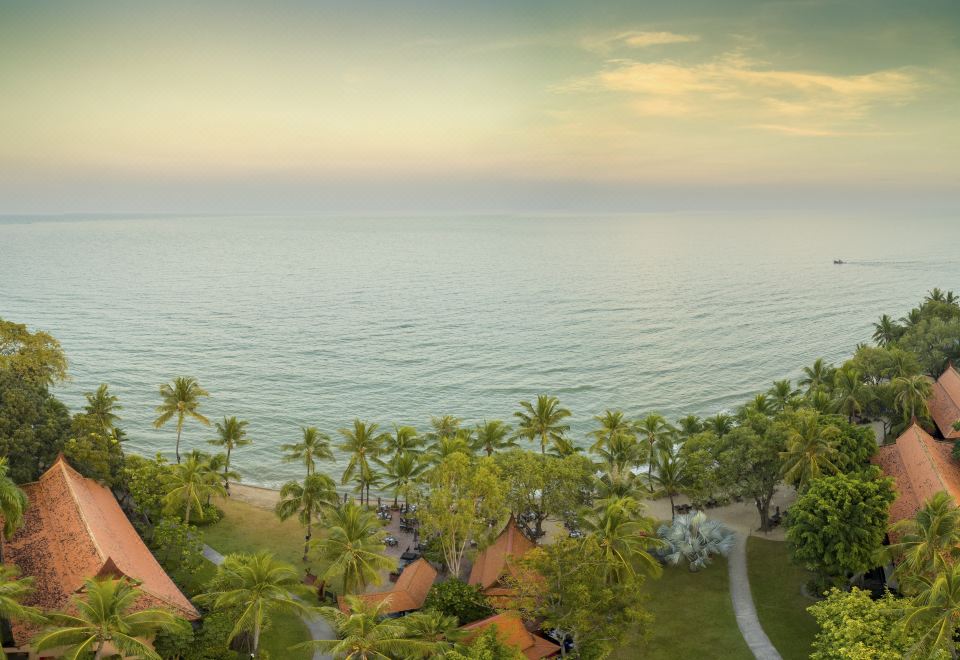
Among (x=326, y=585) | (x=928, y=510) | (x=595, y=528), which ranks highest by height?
(x=928, y=510)

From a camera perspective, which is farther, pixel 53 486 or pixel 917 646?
pixel 53 486

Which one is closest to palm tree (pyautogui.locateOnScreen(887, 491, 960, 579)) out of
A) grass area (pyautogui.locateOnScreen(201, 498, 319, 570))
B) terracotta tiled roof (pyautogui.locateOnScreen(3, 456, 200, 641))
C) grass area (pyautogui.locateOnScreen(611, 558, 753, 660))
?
grass area (pyautogui.locateOnScreen(611, 558, 753, 660))

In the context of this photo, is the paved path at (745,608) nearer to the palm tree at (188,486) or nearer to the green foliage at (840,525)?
the green foliage at (840,525)

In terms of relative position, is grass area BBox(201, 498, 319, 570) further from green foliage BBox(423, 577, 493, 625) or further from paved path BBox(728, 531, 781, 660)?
paved path BBox(728, 531, 781, 660)

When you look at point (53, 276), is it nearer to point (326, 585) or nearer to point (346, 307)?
point (346, 307)

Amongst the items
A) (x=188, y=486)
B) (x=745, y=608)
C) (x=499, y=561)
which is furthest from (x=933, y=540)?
(x=188, y=486)

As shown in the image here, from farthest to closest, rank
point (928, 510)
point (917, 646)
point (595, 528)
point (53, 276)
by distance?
point (53, 276) → point (595, 528) → point (928, 510) → point (917, 646)

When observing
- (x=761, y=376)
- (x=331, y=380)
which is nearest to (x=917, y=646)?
(x=761, y=376)

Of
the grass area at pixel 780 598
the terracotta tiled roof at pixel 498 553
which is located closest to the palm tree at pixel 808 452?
the grass area at pixel 780 598
